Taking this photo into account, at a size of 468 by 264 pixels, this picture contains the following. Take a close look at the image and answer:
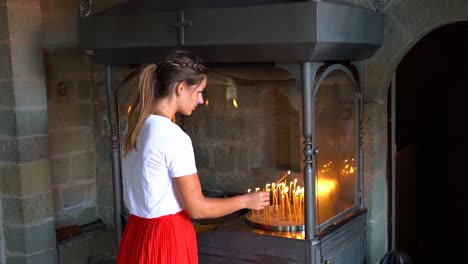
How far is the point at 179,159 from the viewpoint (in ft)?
6.45

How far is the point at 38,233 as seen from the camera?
3062 mm

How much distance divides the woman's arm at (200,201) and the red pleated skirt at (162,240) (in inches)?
3.8

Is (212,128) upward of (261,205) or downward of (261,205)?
upward

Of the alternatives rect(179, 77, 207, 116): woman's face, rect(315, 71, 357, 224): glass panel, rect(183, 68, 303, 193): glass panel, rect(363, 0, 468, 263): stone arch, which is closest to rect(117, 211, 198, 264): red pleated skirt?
rect(179, 77, 207, 116): woman's face

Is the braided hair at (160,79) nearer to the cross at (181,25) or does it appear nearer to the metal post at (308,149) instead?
the cross at (181,25)

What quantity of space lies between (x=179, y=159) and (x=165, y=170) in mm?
69

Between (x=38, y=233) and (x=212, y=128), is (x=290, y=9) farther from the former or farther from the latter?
(x=38, y=233)

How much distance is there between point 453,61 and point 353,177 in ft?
5.89

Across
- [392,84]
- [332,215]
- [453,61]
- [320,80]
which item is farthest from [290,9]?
[453,61]

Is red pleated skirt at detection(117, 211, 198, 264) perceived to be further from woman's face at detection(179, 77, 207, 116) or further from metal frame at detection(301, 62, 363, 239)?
metal frame at detection(301, 62, 363, 239)

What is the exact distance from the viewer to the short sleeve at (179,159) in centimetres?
196

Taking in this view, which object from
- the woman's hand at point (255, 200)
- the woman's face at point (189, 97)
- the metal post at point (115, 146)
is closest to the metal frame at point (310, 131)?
the woman's hand at point (255, 200)

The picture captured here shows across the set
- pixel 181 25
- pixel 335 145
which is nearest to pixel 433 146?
pixel 335 145

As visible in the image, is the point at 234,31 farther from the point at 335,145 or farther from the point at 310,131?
the point at 335,145
